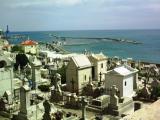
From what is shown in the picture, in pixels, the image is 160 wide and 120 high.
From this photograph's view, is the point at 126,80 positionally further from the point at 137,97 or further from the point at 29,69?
the point at 29,69

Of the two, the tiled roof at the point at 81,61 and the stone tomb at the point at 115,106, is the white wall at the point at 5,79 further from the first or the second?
the stone tomb at the point at 115,106

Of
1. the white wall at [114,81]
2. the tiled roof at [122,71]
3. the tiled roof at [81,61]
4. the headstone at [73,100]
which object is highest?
the tiled roof at [81,61]

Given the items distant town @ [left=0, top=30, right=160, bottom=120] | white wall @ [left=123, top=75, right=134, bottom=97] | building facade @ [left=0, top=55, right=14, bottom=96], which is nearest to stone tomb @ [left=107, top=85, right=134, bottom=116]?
distant town @ [left=0, top=30, right=160, bottom=120]

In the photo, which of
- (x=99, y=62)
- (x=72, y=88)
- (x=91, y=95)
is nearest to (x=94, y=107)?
(x=91, y=95)

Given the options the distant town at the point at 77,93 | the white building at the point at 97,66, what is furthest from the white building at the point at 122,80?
the white building at the point at 97,66

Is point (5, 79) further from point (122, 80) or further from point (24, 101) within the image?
point (122, 80)

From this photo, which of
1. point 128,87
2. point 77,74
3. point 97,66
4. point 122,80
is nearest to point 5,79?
point 77,74
